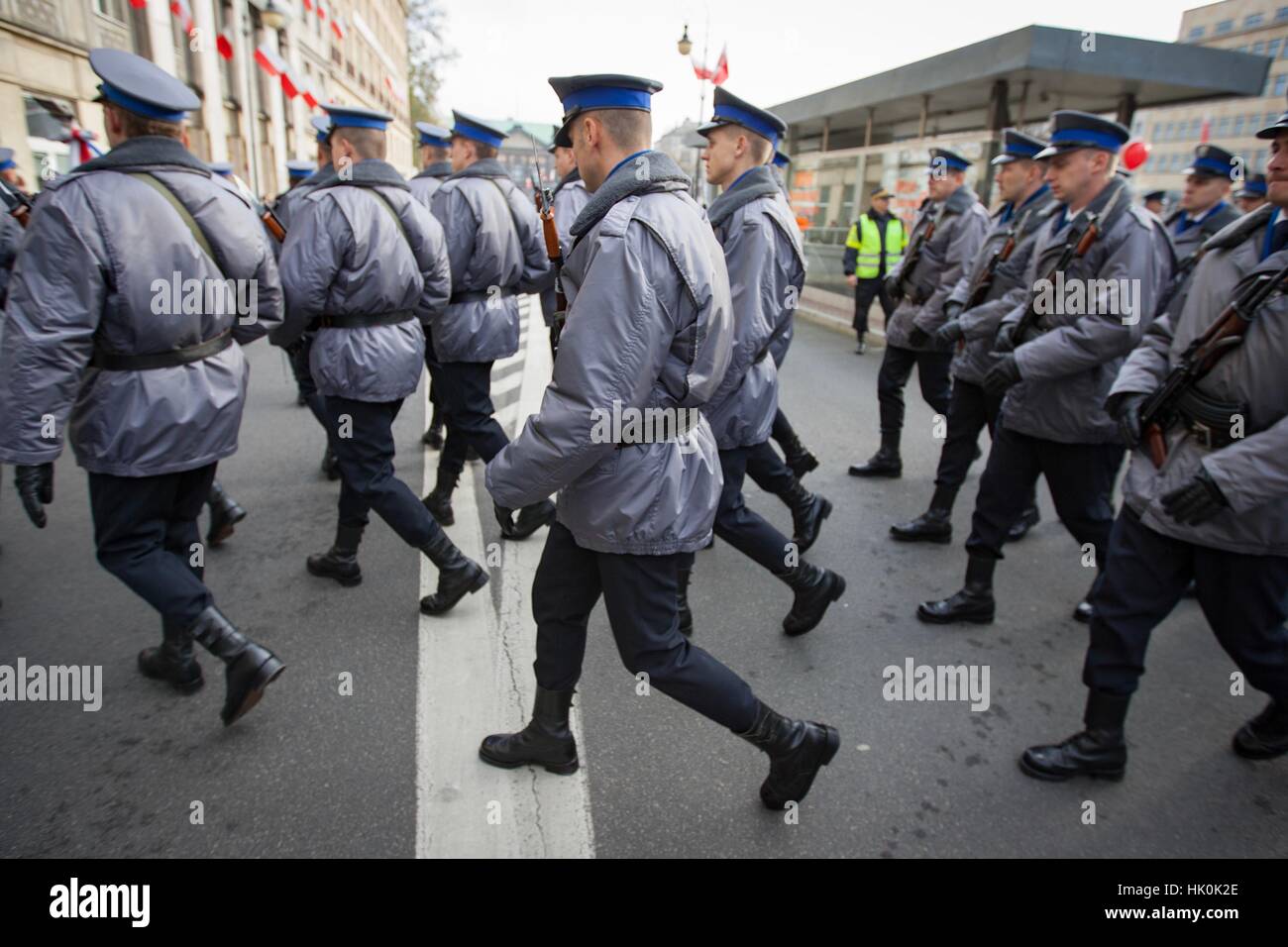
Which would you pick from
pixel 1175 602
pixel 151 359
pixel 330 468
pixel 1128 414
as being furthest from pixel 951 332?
pixel 330 468

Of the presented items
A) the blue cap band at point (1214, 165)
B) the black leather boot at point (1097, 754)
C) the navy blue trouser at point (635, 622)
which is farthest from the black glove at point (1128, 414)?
the blue cap band at point (1214, 165)

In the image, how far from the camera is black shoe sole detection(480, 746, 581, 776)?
8.25ft

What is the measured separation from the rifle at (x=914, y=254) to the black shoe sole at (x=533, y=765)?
416 cm

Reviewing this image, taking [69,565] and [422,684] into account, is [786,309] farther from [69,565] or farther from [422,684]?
[69,565]

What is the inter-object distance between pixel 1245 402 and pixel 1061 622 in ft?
5.47

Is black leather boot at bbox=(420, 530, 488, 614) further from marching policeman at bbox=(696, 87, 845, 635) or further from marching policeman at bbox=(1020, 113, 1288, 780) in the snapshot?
marching policeman at bbox=(1020, 113, 1288, 780)

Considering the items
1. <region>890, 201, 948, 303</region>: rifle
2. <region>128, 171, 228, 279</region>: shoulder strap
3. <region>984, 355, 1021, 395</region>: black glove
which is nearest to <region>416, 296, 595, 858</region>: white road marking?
<region>128, 171, 228, 279</region>: shoulder strap

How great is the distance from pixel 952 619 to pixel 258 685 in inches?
112

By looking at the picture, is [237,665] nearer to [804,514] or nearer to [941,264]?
[804,514]

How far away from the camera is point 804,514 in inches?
164

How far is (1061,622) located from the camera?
3625 mm

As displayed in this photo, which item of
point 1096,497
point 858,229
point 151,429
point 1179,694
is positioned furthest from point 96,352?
point 858,229

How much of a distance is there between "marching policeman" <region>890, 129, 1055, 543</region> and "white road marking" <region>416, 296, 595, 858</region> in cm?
235
